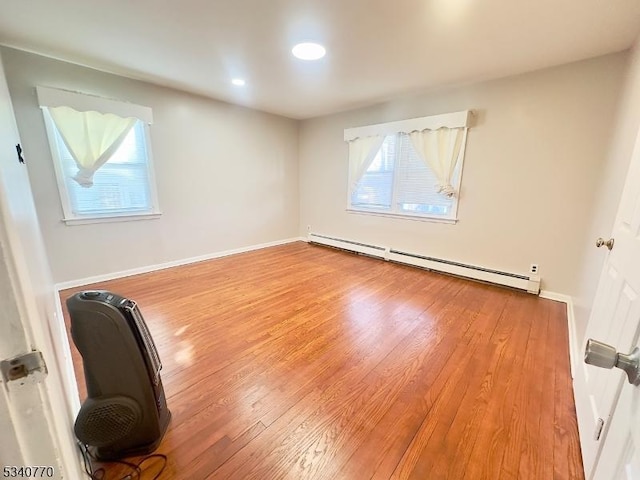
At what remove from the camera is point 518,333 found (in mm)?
2205

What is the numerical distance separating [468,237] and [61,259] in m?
4.74

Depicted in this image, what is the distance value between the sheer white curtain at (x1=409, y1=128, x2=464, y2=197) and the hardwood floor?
136 cm

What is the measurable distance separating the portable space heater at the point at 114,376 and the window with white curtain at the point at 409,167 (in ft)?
11.3

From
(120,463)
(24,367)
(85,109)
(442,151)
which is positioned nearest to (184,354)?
(120,463)

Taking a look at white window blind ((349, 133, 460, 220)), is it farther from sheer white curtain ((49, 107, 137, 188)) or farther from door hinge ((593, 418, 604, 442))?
sheer white curtain ((49, 107, 137, 188))

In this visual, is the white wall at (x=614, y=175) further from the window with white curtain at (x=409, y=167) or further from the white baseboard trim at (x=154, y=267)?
the white baseboard trim at (x=154, y=267)

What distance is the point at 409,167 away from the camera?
376 centimetres

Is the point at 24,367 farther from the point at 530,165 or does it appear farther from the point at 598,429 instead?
the point at 530,165

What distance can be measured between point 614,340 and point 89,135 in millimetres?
4326

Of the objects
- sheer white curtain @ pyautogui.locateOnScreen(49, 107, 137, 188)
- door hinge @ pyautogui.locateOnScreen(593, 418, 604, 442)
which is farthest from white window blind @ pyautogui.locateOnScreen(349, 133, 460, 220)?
sheer white curtain @ pyautogui.locateOnScreen(49, 107, 137, 188)

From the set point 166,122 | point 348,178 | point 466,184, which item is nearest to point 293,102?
point 348,178

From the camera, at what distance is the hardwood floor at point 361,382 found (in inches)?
47.4

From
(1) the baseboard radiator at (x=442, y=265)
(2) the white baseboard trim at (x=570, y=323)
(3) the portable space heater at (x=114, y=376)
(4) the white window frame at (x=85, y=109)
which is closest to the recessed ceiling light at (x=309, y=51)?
(4) the white window frame at (x=85, y=109)

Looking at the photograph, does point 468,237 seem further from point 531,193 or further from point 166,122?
point 166,122
